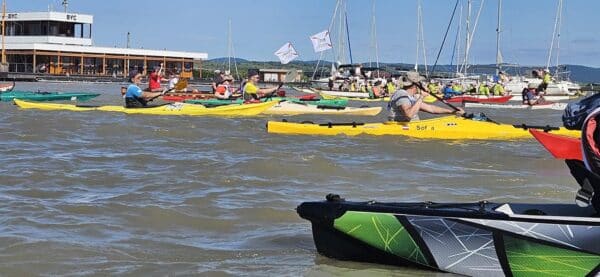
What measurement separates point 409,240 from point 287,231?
64.3 inches

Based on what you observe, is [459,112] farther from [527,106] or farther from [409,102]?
[527,106]

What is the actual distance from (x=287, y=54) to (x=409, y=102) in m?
30.3

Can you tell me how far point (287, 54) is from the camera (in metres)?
40.9

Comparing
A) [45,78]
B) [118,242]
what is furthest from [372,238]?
[45,78]

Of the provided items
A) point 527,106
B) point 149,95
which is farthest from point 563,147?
point 527,106

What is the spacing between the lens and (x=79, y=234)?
5355mm

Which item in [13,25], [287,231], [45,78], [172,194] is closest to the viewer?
[287,231]

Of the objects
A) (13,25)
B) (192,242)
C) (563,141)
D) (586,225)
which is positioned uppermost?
(13,25)

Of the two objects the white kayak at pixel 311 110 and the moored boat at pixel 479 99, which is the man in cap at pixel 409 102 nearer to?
the white kayak at pixel 311 110

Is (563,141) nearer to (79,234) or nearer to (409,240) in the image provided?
(409,240)

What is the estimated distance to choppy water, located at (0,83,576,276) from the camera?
15.5 feet

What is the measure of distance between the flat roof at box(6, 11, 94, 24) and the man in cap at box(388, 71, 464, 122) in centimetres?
5260

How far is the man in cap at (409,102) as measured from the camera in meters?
10.2

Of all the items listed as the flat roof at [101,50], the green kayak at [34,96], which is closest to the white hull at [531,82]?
the green kayak at [34,96]
